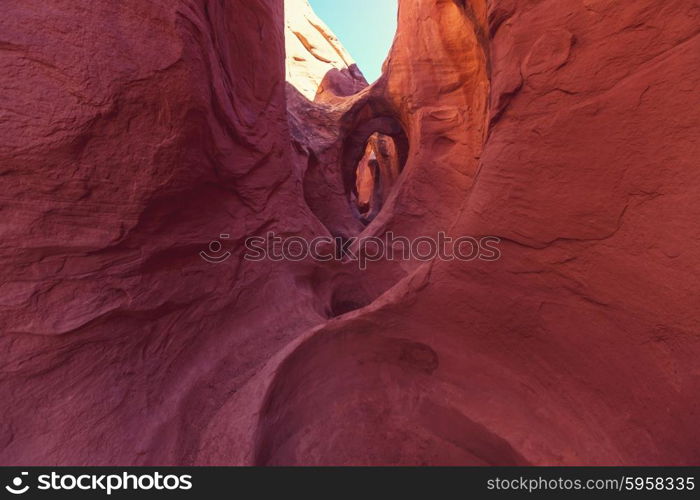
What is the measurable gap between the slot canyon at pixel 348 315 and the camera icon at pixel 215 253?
0.10ft

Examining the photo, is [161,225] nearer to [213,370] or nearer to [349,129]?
[213,370]

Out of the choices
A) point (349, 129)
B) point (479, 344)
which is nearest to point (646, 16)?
point (479, 344)

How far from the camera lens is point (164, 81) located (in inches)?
75.4

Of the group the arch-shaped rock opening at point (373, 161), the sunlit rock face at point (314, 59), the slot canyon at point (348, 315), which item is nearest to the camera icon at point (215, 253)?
the slot canyon at point (348, 315)

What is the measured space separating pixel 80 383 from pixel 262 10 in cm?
407

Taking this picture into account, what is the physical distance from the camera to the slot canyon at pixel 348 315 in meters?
1.48
